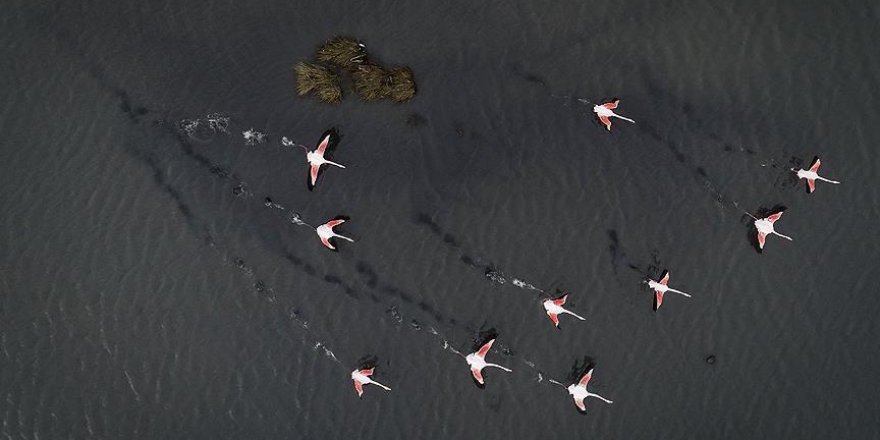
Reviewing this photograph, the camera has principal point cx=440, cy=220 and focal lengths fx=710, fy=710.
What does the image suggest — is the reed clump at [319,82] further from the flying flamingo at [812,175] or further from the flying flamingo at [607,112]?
the flying flamingo at [812,175]

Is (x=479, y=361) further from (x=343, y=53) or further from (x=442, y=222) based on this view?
(x=343, y=53)

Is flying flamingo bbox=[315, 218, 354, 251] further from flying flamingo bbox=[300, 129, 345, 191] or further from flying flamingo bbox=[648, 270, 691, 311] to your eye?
flying flamingo bbox=[648, 270, 691, 311]

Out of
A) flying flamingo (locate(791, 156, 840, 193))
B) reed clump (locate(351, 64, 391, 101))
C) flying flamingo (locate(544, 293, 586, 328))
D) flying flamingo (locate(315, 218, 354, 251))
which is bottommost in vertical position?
flying flamingo (locate(544, 293, 586, 328))

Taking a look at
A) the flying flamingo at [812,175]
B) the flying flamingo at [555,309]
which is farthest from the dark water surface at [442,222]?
the flying flamingo at [555,309]

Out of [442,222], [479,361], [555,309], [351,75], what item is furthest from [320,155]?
[555,309]

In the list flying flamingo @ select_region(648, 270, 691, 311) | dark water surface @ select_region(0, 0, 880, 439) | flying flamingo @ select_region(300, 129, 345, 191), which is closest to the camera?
→ flying flamingo @ select_region(300, 129, 345, 191)

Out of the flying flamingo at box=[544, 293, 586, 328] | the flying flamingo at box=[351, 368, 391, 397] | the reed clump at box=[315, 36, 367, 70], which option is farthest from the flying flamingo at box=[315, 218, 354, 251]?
the flying flamingo at box=[544, 293, 586, 328]

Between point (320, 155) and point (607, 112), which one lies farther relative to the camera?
point (607, 112)
